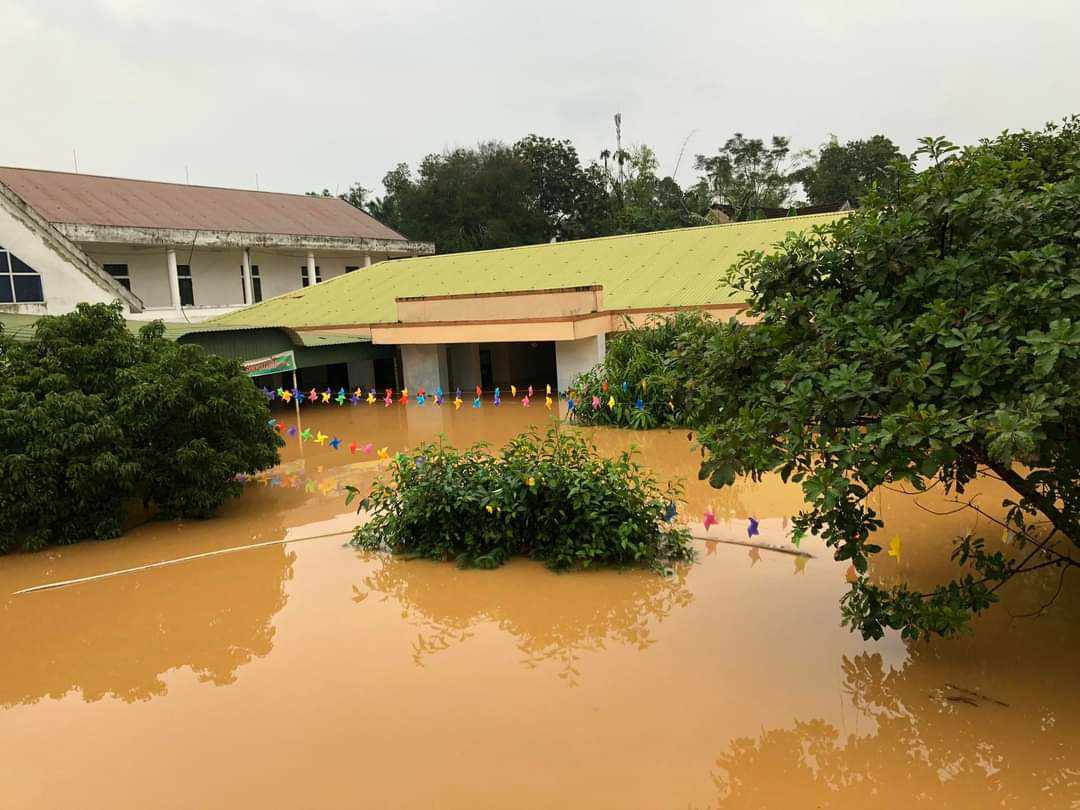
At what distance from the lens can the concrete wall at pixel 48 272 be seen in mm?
20828

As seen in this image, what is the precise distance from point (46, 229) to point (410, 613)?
718 inches

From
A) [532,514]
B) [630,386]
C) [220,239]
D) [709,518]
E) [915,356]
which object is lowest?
[709,518]

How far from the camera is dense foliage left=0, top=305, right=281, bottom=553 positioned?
986 centimetres

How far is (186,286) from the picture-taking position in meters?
29.3

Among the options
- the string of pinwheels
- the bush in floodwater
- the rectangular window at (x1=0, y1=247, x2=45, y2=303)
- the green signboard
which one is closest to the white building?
the rectangular window at (x1=0, y1=247, x2=45, y2=303)

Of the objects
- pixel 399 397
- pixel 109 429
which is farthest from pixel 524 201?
pixel 109 429

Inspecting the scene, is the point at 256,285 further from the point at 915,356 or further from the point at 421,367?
the point at 915,356

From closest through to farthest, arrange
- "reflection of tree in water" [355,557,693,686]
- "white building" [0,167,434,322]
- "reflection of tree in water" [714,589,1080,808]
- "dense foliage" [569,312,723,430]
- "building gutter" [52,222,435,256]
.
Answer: "reflection of tree in water" [714,589,1080,808] → "reflection of tree in water" [355,557,693,686] → "dense foliage" [569,312,723,430] → "white building" [0,167,434,322] → "building gutter" [52,222,435,256]

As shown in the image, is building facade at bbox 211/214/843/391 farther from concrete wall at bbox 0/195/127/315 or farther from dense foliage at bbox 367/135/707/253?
dense foliage at bbox 367/135/707/253

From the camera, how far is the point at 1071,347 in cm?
441

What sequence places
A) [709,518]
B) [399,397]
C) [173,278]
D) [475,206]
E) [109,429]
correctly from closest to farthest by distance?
[709,518] < [109,429] < [399,397] < [173,278] < [475,206]

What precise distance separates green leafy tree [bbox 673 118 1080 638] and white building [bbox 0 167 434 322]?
20.0 meters

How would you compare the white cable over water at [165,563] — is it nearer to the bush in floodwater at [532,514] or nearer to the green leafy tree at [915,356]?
the bush in floodwater at [532,514]

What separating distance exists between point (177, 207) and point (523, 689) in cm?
2826
